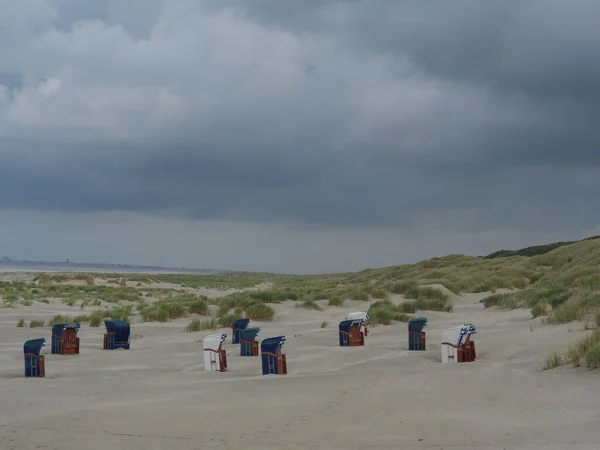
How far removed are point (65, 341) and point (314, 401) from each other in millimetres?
8795

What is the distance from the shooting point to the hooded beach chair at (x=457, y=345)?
1260 cm

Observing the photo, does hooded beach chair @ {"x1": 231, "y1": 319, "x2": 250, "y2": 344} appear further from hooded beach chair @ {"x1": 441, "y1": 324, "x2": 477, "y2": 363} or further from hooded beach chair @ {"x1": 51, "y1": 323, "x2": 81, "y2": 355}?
hooded beach chair @ {"x1": 441, "y1": 324, "x2": 477, "y2": 363}

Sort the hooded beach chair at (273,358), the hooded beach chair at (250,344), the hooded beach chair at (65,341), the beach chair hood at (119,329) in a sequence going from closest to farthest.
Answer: the hooded beach chair at (273,358) < the hooded beach chair at (250,344) < the hooded beach chair at (65,341) < the beach chair hood at (119,329)

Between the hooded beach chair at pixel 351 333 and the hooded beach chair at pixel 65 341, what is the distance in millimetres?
6795

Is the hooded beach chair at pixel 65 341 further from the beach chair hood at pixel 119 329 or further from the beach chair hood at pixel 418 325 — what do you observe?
the beach chair hood at pixel 418 325

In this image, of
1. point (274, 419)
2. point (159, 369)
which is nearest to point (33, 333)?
point (159, 369)

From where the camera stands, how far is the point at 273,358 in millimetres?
11969

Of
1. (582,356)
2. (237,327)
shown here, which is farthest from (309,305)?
(582,356)

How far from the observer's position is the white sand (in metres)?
7.04

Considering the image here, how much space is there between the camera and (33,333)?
792 inches

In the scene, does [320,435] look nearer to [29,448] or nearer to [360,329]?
[29,448]

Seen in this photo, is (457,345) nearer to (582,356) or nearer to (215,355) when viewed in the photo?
(582,356)

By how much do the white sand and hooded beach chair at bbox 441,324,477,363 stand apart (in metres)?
0.37

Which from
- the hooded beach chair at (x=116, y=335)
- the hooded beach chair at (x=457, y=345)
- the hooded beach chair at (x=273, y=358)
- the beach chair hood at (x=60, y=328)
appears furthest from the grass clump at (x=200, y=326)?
the hooded beach chair at (x=457, y=345)
